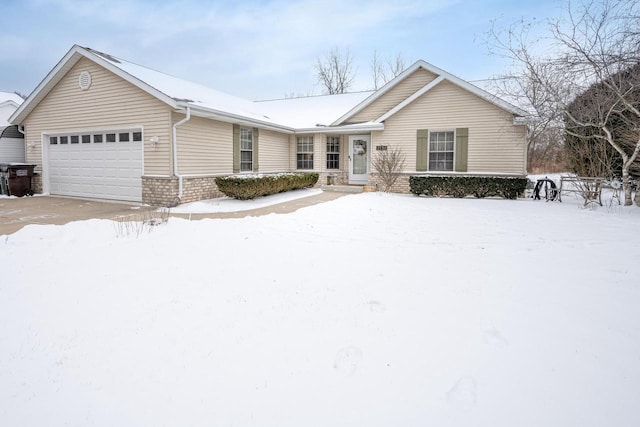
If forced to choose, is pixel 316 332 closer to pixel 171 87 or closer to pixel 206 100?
→ pixel 171 87

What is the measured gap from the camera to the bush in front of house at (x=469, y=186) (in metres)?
11.8

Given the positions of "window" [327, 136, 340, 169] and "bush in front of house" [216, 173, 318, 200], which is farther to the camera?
"window" [327, 136, 340, 169]

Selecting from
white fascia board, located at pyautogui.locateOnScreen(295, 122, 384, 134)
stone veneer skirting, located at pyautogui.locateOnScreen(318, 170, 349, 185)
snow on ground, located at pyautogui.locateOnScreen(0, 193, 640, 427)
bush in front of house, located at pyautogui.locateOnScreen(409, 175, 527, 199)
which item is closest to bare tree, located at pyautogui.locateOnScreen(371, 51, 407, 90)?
stone veneer skirting, located at pyautogui.locateOnScreen(318, 170, 349, 185)

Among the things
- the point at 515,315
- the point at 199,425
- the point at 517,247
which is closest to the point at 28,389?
the point at 199,425

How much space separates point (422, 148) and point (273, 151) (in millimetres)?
6010

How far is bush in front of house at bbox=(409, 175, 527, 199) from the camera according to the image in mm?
11828

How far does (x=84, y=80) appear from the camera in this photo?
1173 cm

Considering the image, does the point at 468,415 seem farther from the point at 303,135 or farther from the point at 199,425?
the point at 303,135

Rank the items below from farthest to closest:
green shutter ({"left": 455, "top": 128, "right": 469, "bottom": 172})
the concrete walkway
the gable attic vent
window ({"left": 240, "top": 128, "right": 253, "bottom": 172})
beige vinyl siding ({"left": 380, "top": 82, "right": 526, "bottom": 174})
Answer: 1. window ({"left": 240, "top": 128, "right": 253, "bottom": 172})
2. green shutter ({"left": 455, "top": 128, "right": 469, "bottom": 172})
3. beige vinyl siding ({"left": 380, "top": 82, "right": 526, "bottom": 174})
4. the gable attic vent
5. the concrete walkway

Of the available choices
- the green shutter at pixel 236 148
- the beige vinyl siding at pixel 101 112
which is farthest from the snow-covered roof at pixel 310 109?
the beige vinyl siding at pixel 101 112

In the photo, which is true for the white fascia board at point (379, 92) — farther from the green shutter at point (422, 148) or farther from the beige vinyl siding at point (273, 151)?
Answer: the green shutter at point (422, 148)

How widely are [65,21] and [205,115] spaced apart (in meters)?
14.3

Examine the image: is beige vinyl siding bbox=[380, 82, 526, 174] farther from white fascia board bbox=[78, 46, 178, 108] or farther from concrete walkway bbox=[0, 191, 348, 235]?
white fascia board bbox=[78, 46, 178, 108]

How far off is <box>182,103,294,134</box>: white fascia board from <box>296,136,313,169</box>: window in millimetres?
1999
